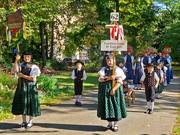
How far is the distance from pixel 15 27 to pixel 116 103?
3695 mm

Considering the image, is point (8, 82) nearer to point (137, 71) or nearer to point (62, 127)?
point (137, 71)

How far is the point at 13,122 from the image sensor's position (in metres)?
12.1

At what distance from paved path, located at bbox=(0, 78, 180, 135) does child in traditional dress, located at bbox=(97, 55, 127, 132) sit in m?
0.39

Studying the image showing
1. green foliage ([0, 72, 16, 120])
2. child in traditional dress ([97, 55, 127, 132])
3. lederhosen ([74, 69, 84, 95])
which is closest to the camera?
child in traditional dress ([97, 55, 127, 132])

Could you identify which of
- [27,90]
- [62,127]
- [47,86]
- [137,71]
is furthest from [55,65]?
[27,90]

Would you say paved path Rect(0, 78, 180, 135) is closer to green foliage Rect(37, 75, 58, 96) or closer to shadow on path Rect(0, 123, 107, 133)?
shadow on path Rect(0, 123, 107, 133)

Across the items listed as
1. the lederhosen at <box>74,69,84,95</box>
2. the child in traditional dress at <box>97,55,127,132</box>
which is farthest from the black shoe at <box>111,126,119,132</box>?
the lederhosen at <box>74,69,84,95</box>

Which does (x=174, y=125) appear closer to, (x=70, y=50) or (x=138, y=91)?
(x=138, y=91)

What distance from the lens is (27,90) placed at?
11242 millimetres

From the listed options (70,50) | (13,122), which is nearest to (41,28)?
(70,50)

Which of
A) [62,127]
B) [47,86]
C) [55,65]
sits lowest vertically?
[62,127]

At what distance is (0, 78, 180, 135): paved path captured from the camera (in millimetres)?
11016

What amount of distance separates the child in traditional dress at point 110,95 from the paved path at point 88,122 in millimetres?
387

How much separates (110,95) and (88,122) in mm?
1666
